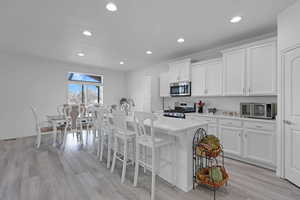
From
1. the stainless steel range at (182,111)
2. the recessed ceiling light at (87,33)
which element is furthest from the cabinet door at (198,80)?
the recessed ceiling light at (87,33)

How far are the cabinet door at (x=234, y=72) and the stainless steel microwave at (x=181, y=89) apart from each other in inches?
40.7

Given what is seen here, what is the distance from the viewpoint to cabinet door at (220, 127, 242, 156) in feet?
9.69

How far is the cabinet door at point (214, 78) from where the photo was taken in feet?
11.7

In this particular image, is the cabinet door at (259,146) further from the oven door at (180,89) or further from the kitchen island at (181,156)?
the oven door at (180,89)

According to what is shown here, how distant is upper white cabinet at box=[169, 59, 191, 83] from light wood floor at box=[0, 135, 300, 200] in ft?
8.11

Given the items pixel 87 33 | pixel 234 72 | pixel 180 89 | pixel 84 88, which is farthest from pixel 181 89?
pixel 84 88

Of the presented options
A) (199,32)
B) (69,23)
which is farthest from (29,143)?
(199,32)

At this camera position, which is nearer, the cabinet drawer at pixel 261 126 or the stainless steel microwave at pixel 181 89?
the cabinet drawer at pixel 261 126

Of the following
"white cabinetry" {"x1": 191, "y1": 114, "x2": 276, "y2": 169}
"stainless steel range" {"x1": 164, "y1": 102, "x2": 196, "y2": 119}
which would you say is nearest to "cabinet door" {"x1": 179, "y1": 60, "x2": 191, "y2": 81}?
"stainless steel range" {"x1": 164, "y1": 102, "x2": 196, "y2": 119}

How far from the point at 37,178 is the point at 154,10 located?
11.0 ft

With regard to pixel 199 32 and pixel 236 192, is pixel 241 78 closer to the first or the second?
pixel 199 32

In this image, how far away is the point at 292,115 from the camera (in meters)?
2.18

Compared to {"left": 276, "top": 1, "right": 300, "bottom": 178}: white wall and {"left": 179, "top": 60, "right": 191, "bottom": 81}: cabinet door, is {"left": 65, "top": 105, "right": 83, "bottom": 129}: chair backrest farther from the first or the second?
{"left": 276, "top": 1, "right": 300, "bottom": 178}: white wall

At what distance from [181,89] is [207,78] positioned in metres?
0.84
